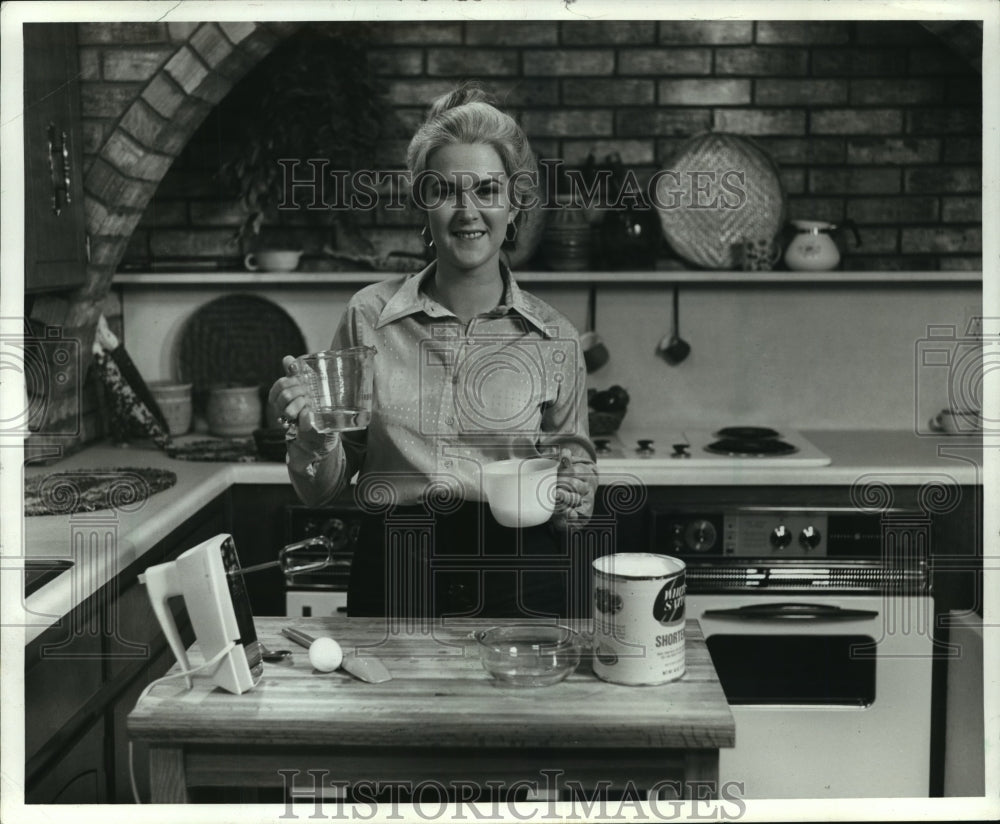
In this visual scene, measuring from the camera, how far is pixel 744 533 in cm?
296

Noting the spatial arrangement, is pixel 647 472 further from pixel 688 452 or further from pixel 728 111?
pixel 728 111

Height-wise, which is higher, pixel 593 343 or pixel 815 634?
pixel 593 343

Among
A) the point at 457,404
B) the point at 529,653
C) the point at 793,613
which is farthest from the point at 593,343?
the point at 529,653

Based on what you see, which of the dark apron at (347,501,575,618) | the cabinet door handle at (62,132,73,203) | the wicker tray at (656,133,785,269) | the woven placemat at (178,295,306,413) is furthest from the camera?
the woven placemat at (178,295,306,413)

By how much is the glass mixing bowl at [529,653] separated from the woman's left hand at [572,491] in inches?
9.6

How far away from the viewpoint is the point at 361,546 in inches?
86.2

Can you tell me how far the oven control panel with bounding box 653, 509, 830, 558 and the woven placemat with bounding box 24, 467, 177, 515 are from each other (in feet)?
4.18

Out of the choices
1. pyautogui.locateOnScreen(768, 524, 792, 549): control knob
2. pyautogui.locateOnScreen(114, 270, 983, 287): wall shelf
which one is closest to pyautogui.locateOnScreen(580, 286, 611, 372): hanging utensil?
pyautogui.locateOnScreen(114, 270, 983, 287): wall shelf

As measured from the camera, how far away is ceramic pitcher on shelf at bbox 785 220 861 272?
3.37 metres

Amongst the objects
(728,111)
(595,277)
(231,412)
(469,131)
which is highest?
(728,111)

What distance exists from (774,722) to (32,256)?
212 centimetres

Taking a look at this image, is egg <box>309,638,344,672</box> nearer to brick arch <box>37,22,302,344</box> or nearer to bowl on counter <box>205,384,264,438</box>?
brick arch <box>37,22,302,344</box>

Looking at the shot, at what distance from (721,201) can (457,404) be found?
1577mm

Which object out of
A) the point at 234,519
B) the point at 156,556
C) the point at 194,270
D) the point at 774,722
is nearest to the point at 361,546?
the point at 156,556
